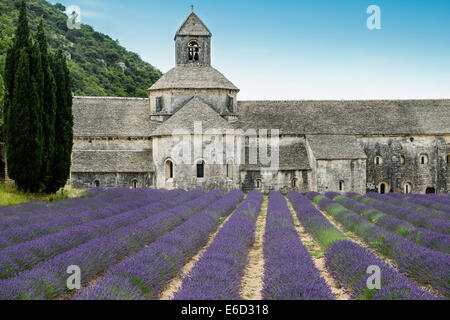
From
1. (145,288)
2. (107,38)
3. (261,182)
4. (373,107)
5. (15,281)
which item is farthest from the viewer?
(107,38)

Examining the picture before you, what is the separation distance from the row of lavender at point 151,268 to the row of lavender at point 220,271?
523 millimetres

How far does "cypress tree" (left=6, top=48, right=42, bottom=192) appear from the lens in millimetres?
18844

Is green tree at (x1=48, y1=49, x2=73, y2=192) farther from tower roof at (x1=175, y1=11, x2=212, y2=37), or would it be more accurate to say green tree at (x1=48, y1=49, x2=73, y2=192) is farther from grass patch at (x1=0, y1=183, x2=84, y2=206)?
tower roof at (x1=175, y1=11, x2=212, y2=37)

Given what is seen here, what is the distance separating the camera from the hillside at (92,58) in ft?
223

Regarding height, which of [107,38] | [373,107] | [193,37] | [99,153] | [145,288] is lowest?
[145,288]

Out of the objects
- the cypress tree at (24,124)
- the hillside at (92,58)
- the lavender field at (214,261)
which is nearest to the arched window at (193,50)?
the cypress tree at (24,124)

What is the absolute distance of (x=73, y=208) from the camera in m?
15.3

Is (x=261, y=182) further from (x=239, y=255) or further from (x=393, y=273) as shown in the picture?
(x=393, y=273)

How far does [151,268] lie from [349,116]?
99.4 feet

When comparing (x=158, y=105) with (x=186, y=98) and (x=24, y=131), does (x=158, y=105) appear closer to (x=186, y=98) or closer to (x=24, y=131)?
(x=186, y=98)

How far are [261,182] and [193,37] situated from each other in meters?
13.3

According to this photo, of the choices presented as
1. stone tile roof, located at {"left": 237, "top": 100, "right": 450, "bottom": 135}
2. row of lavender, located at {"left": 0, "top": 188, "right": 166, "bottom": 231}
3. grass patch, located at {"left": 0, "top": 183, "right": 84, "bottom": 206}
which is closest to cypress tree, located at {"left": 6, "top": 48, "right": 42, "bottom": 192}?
grass patch, located at {"left": 0, "top": 183, "right": 84, "bottom": 206}

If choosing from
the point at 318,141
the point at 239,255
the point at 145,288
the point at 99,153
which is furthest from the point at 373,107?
the point at 145,288

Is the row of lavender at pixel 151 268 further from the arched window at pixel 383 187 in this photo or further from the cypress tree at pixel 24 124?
the arched window at pixel 383 187
